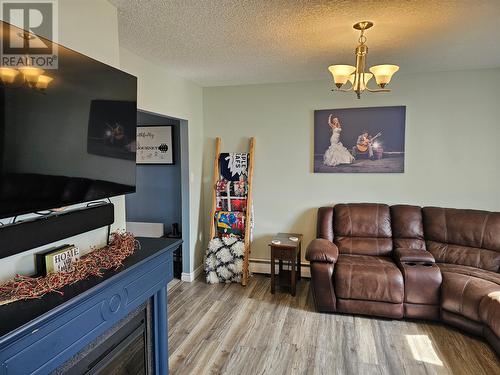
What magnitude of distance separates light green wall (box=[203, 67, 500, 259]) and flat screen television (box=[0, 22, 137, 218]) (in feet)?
8.08

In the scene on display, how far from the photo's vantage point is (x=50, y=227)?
1432 millimetres

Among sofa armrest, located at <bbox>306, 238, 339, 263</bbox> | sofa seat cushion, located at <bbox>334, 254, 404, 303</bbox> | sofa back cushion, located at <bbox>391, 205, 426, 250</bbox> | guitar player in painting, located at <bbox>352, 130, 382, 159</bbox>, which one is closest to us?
sofa seat cushion, located at <bbox>334, 254, 404, 303</bbox>

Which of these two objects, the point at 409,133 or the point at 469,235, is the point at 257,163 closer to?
the point at 409,133

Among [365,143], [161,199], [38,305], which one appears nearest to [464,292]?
[365,143]

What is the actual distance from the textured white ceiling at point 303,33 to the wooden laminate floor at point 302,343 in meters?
2.42

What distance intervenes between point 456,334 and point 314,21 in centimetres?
278

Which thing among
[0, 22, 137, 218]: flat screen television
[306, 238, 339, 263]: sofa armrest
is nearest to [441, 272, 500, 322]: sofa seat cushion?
[306, 238, 339, 263]: sofa armrest

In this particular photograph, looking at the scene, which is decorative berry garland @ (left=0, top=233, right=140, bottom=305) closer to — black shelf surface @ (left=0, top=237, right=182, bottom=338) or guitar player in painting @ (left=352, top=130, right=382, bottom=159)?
black shelf surface @ (left=0, top=237, right=182, bottom=338)

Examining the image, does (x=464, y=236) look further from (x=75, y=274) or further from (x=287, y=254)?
(x=75, y=274)

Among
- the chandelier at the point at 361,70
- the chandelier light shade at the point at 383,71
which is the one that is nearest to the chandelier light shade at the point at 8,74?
the chandelier at the point at 361,70

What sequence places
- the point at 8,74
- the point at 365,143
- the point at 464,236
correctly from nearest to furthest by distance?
the point at 8,74, the point at 464,236, the point at 365,143

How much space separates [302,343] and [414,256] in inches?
53.0

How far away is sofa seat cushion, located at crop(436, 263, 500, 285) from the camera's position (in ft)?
9.43

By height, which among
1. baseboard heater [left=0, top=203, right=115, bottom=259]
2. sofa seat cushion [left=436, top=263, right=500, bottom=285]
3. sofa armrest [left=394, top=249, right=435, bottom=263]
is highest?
baseboard heater [left=0, top=203, right=115, bottom=259]
